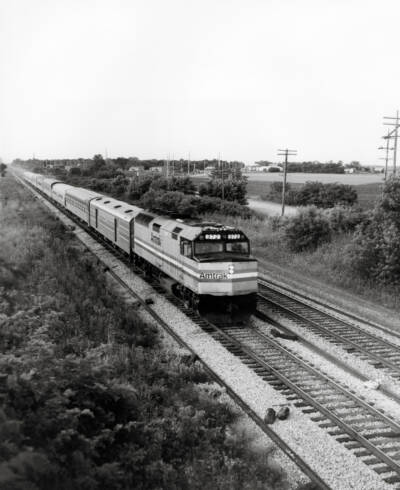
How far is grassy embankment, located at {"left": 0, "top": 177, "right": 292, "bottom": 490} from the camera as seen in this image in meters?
6.62

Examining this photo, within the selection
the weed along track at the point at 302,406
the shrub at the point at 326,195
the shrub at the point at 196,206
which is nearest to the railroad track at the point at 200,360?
the weed along track at the point at 302,406

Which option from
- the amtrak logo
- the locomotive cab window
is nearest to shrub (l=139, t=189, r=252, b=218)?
the locomotive cab window

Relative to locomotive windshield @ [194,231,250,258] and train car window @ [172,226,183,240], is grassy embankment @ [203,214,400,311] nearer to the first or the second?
locomotive windshield @ [194,231,250,258]

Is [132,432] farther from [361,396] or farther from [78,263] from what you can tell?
[78,263]

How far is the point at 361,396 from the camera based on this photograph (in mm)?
11820

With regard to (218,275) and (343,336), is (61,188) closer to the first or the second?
(218,275)

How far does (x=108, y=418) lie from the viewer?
826 centimetres

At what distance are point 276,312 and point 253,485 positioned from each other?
10992 mm

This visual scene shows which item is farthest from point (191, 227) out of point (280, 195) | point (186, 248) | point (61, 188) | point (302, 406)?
point (280, 195)

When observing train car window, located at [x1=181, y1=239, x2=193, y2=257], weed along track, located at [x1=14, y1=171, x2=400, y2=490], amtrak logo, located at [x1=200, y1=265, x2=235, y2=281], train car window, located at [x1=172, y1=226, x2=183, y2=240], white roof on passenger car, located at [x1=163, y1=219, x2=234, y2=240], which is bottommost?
weed along track, located at [x1=14, y1=171, x2=400, y2=490]

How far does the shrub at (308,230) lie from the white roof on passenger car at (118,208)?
395 inches

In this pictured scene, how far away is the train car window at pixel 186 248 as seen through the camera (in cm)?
1658

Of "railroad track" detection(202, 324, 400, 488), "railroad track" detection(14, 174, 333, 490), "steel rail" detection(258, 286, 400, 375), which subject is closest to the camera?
"railroad track" detection(14, 174, 333, 490)

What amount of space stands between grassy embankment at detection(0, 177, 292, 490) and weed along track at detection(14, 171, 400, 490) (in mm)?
765
